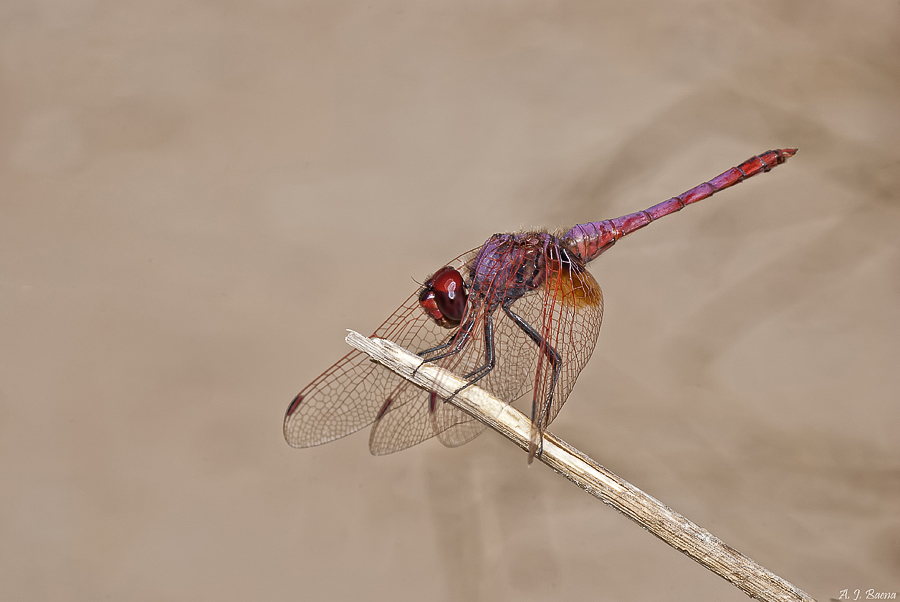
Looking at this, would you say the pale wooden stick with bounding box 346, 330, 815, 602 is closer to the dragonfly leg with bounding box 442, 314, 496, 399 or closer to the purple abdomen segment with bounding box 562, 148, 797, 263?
the dragonfly leg with bounding box 442, 314, 496, 399

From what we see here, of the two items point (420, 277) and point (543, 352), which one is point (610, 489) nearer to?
point (543, 352)

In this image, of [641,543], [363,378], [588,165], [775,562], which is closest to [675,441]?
[641,543]

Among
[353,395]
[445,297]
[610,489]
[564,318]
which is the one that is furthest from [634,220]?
[353,395]

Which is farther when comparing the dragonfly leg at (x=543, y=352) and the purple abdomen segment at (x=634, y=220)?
the purple abdomen segment at (x=634, y=220)

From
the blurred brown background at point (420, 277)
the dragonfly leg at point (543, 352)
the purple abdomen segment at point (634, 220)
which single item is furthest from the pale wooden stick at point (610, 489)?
the blurred brown background at point (420, 277)

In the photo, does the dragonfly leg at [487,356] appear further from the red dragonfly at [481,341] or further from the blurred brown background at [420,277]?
the blurred brown background at [420,277]

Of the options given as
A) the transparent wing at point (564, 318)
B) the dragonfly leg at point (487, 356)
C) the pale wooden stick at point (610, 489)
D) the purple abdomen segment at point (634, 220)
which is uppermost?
the purple abdomen segment at point (634, 220)

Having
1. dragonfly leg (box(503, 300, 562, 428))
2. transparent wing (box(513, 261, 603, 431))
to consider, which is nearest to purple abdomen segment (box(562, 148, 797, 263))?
transparent wing (box(513, 261, 603, 431))

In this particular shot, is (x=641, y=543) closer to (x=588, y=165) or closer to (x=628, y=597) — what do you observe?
(x=628, y=597)
